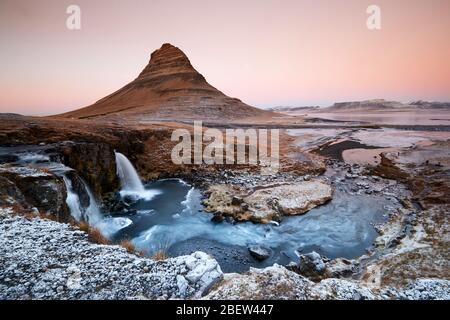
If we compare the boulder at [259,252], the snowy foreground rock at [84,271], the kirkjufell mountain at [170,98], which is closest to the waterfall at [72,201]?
the snowy foreground rock at [84,271]

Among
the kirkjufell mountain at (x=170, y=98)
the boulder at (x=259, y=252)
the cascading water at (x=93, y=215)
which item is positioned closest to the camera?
the boulder at (x=259, y=252)

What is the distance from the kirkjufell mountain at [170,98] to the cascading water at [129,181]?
50.9 m

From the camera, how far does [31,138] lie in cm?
1709

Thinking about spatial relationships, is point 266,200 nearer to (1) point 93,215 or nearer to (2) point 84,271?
(1) point 93,215

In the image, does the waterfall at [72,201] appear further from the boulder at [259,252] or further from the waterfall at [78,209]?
the boulder at [259,252]

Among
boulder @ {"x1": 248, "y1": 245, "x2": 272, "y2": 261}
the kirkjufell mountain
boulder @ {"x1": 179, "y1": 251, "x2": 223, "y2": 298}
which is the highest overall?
the kirkjufell mountain

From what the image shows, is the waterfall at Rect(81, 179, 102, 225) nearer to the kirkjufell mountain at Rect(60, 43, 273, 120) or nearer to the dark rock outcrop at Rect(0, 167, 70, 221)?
the dark rock outcrop at Rect(0, 167, 70, 221)

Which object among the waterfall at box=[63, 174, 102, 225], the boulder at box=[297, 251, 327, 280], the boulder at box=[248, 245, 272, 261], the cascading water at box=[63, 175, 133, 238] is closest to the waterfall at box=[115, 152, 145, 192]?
the cascading water at box=[63, 175, 133, 238]

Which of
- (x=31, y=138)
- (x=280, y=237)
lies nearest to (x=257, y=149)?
(x=280, y=237)

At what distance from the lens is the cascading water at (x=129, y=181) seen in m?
18.6

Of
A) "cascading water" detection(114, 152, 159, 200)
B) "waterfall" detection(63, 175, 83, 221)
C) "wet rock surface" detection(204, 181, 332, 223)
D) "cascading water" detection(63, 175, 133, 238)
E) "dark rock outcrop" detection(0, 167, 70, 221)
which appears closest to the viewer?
"dark rock outcrop" detection(0, 167, 70, 221)

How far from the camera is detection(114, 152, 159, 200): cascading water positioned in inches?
731

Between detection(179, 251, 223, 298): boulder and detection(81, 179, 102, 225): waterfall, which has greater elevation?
detection(179, 251, 223, 298): boulder
